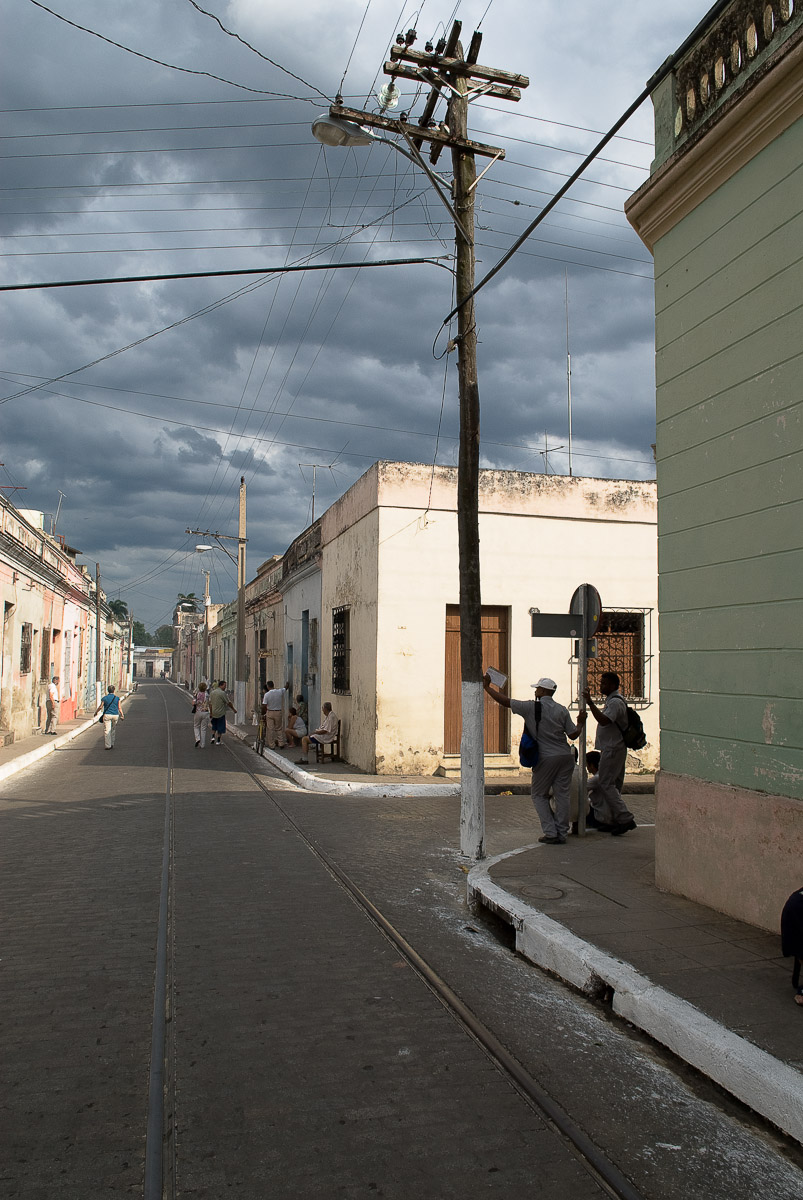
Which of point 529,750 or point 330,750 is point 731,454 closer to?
point 529,750

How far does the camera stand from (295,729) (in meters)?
17.8

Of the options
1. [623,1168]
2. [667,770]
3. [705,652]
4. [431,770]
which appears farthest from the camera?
[431,770]

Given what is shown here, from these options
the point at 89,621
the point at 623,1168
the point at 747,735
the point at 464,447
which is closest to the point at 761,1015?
the point at 623,1168

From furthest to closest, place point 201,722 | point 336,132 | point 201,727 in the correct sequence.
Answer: point 201,727 < point 201,722 < point 336,132

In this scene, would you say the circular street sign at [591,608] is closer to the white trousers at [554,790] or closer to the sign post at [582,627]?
the sign post at [582,627]

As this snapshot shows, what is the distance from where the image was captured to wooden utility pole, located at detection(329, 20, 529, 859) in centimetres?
785

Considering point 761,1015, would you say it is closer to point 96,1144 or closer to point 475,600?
point 96,1144

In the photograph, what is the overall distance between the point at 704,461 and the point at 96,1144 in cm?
524

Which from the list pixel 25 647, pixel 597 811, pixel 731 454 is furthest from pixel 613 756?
pixel 25 647

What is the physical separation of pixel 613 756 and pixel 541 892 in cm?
283

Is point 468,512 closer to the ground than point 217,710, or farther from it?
farther from it

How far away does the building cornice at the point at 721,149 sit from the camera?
5.18 meters

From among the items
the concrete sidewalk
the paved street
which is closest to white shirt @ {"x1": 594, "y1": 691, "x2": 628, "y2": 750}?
the concrete sidewalk

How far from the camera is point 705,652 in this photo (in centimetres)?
589
